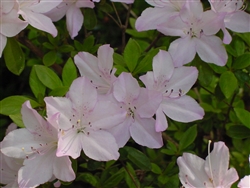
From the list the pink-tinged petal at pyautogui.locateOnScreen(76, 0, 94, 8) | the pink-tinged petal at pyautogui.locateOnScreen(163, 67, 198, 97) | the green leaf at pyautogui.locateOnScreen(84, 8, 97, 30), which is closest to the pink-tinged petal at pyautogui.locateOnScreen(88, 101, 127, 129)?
the pink-tinged petal at pyautogui.locateOnScreen(163, 67, 198, 97)

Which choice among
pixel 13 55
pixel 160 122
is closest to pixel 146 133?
pixel 160 122

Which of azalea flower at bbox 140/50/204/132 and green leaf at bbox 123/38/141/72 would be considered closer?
azalea flower at bbox 140/50/204/132

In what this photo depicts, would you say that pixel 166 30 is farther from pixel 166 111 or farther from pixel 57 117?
pixel 57 117

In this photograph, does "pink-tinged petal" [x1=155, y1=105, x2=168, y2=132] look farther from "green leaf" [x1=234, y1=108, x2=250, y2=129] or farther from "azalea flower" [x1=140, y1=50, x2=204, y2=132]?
"green leaf" [x1=234, y1=108, x2=250, y2=129]

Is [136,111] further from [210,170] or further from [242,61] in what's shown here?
[242,61]

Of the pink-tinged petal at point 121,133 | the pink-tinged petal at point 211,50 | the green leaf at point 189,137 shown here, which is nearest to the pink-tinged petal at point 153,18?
the pink-tinged petal at point 211,50

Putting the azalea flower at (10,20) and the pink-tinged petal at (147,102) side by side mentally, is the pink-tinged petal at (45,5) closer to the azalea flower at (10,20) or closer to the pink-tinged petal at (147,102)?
the azalea flower at (10,20)

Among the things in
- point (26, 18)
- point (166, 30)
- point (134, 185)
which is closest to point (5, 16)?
point (26, 18)
